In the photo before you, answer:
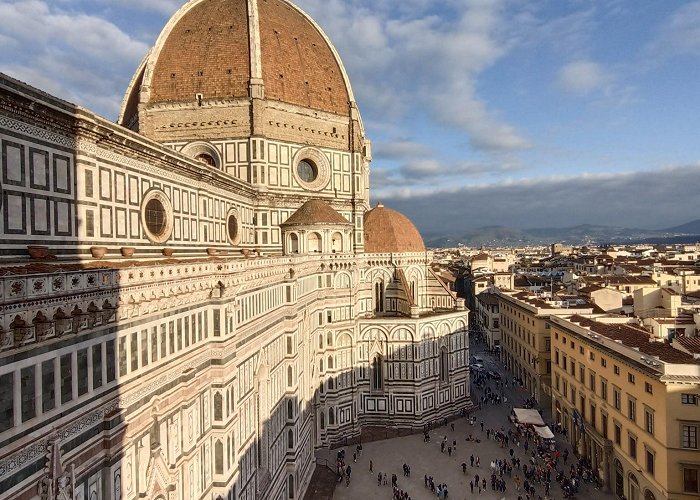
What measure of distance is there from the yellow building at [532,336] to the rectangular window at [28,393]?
37667 millimetres

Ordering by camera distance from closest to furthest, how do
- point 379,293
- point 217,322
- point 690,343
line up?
point 217,322 < point 690,343 < point 379,293

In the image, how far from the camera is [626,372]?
25.0 m

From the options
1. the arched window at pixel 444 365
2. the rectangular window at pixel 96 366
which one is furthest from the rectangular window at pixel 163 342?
the arched window at pixel 444 365

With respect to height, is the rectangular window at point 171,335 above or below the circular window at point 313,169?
below

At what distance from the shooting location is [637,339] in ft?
88.6

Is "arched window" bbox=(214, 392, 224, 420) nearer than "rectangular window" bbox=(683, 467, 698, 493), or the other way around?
"arched window" bbox=(214, 392, 224, 420)

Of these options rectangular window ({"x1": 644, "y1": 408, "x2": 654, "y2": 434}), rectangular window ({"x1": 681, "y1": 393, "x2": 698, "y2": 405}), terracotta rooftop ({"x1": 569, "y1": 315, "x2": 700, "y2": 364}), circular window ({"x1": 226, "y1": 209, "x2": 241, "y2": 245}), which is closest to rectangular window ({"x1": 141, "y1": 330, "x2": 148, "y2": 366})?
circular window ({"x1": 226, "y1": 209, "x2": 241, "y2": 245})

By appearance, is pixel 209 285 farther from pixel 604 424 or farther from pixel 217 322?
pixel 604 424

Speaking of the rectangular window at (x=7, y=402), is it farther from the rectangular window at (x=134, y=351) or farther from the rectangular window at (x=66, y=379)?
the rectangular window at (x=134, y=351)

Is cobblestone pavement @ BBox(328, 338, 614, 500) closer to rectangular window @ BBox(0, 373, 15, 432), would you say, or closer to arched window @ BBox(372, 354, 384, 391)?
arched window @ BBox(372, 354, 384, 391)

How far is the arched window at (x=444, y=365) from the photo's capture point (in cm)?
3962

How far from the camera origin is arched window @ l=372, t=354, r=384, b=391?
37719 millimetres

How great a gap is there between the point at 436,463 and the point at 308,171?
22.8m

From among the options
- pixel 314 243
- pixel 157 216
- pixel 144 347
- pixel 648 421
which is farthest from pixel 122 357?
pixel 314 243
